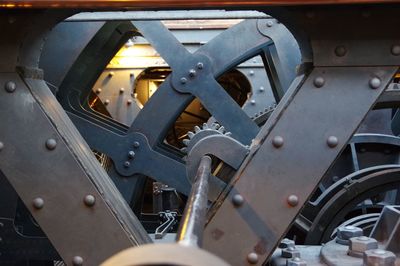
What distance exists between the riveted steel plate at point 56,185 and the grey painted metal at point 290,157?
306 mm

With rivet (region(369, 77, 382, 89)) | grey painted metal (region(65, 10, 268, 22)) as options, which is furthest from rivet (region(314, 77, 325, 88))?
grey painted metal (region(65, 10, 268, 22))

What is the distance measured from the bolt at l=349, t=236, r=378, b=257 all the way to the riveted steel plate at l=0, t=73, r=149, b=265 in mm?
714

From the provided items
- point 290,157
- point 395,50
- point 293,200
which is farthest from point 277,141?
point 395,50

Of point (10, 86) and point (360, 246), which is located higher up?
Answer: point (360, 246)

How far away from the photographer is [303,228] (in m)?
3.69

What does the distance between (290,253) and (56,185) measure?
0.84 metres

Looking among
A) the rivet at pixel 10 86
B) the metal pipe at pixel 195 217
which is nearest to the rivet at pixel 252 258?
the metal pipe at pixel 195 217

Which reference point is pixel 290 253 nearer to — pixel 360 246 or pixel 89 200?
pixel 360 246

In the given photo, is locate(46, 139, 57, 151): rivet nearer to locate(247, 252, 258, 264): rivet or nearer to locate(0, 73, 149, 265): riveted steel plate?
locate(0, 73, 149, 265): riveted steel plate

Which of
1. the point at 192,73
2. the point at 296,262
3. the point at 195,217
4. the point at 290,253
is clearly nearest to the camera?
the point at 195,217

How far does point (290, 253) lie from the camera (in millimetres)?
1813

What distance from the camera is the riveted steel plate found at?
1516 mm

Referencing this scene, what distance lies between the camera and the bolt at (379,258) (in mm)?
1500

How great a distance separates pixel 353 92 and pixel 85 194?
2.72ft
